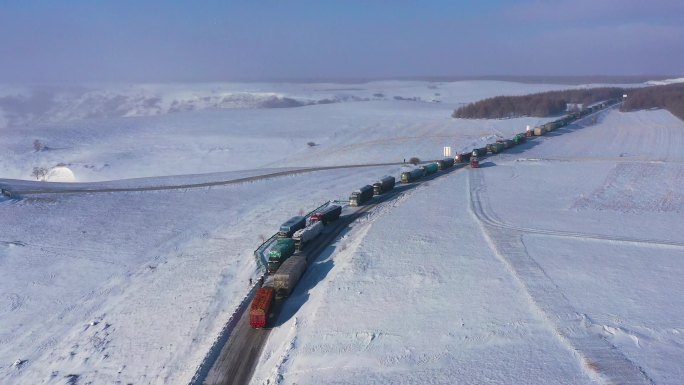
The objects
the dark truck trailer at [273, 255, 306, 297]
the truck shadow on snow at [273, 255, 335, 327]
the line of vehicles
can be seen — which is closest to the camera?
the line of vehicles

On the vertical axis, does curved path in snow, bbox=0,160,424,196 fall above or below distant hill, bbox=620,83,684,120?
below

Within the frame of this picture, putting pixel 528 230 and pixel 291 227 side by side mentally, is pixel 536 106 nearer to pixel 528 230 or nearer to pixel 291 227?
pixel 528 230

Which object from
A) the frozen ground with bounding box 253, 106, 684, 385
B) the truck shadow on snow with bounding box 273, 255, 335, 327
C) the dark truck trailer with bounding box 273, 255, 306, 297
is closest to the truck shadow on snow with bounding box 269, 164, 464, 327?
the truck shadow on snow with bounding box 273, 255, 335, 327

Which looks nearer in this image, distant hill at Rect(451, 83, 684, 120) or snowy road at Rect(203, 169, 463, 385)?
snowy road at Rect(203, 169, 463, 385)

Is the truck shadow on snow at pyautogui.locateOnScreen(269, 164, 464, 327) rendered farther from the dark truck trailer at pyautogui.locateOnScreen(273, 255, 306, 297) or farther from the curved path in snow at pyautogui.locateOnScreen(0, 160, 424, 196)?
the curved path in snow at pyautogui.locateOnScreen(0, 160, 424, 196)

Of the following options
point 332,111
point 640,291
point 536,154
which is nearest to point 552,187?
point 536,154

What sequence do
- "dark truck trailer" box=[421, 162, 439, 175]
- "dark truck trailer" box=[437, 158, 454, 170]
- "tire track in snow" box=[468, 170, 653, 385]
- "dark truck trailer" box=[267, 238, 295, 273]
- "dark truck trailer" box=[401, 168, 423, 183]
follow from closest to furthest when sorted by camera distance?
1. "tire track in snow" box=[468, 170, 653, 385]
2. "dark truck trailer" box=[267, 238, 295, 273]
3. "dark truck trailer" box=[401, 168, 423, 183]
4. "dark truck trailer" box=[421, 162, 439, 175]
5. "dark truck trailer" box=[437, 158, 454, 170]

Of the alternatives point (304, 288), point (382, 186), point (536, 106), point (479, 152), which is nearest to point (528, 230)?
point (382, 186)
